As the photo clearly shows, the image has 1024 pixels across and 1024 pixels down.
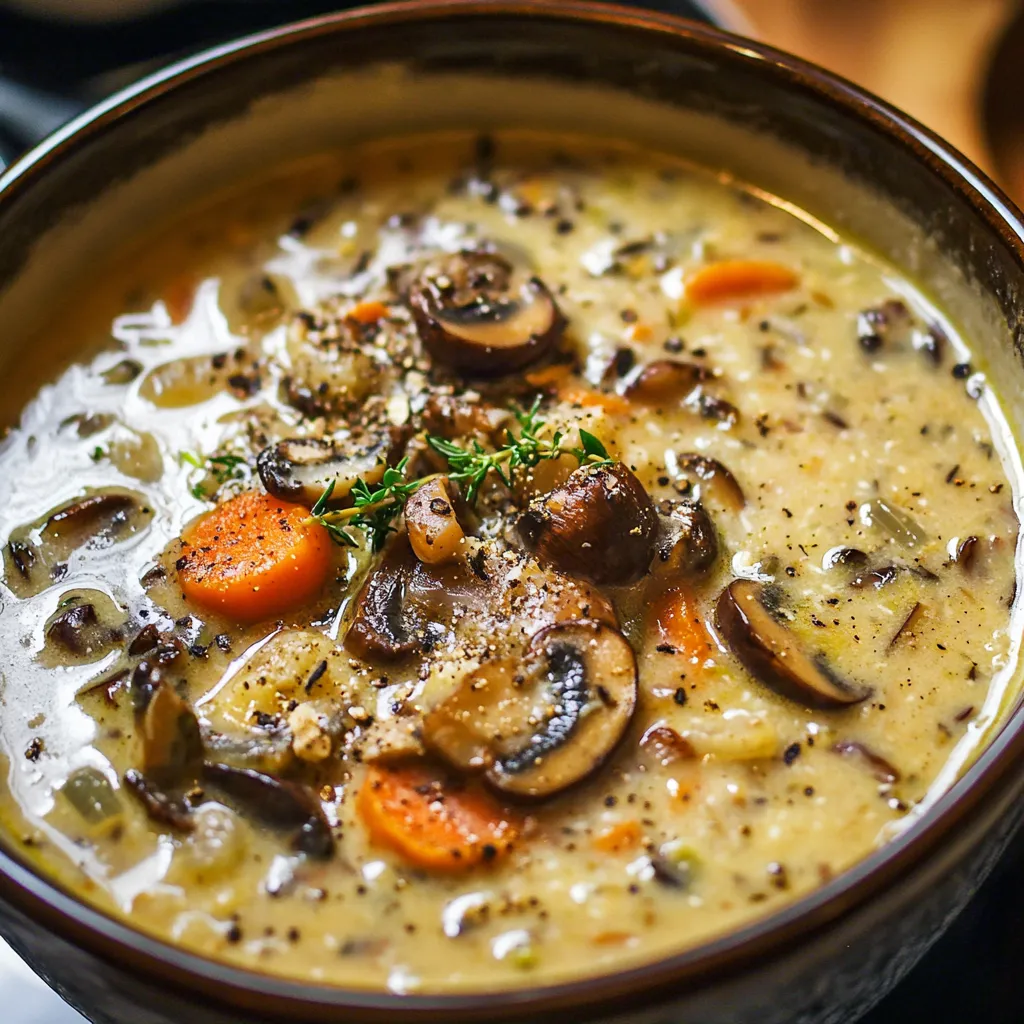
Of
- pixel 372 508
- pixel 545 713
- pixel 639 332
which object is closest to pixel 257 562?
pixel 372 508

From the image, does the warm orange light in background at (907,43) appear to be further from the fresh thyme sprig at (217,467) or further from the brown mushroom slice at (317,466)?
the fresh thyme sprig at (217,467)

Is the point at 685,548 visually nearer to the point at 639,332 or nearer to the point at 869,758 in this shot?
the point at 869,758

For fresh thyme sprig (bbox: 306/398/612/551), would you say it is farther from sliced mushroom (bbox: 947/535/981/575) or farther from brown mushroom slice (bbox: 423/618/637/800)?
sliced mushroom (bbox: 947/535/981/575)

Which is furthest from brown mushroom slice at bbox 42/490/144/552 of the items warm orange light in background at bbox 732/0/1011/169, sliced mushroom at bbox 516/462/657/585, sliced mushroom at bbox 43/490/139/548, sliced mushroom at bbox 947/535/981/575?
warm orange light in background at bbox 732/0/1011/169

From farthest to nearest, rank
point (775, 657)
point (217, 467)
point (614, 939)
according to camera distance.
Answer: point (217, 467)
point (775, 657)
point (614, 939)

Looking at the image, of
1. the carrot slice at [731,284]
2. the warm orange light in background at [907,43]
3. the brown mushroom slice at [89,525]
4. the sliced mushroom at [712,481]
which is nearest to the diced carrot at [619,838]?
the sliced mushroom at [712,481]

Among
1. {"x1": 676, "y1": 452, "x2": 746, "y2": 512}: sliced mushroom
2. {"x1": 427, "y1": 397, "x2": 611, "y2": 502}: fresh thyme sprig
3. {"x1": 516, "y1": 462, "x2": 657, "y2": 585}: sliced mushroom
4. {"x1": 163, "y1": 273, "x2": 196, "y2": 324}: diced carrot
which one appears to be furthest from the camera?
{"x1": 163, "y1": 273, "x2": 196, "y2": 324}: diced carrot
